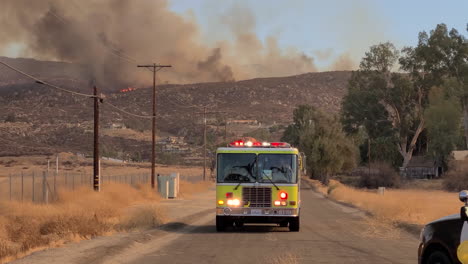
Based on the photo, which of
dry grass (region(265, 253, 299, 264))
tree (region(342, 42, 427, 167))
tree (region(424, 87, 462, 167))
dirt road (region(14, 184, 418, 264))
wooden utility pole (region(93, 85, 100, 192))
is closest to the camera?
dry grass (region(265, 253, 299, 264))

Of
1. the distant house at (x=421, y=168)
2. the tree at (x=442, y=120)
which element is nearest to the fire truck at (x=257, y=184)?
the tree at (x=442, y=120)

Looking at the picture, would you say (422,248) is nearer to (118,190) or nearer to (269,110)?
(118,190)

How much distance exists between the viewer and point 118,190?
45.3 m

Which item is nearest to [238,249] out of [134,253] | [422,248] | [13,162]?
[134,253]

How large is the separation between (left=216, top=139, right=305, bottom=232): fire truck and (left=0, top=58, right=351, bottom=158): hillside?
98.4 m

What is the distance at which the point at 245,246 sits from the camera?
1878cm

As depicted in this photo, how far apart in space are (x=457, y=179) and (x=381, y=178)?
13.9 m

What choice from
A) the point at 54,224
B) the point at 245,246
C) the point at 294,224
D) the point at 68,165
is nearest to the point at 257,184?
the point at 294,224

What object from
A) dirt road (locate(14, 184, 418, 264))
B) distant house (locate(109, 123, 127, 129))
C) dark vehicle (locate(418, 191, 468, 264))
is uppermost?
distant house (locate(109, 123, 127, 129))

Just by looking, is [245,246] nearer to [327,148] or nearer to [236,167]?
[236,167]

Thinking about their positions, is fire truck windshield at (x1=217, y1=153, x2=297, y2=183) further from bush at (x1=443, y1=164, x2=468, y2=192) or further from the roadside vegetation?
bush at (x1=443, y1=164, x2=468, y2=192)

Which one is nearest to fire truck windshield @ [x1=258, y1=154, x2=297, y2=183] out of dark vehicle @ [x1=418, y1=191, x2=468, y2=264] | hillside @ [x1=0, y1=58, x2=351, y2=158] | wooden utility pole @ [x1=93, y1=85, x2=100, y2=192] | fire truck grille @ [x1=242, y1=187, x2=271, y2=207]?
fire truck grille @ [x1=242, y1=187, x2=271, y2=207]

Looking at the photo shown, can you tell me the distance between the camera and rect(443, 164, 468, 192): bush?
83.2 m

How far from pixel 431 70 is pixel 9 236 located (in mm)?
76682
